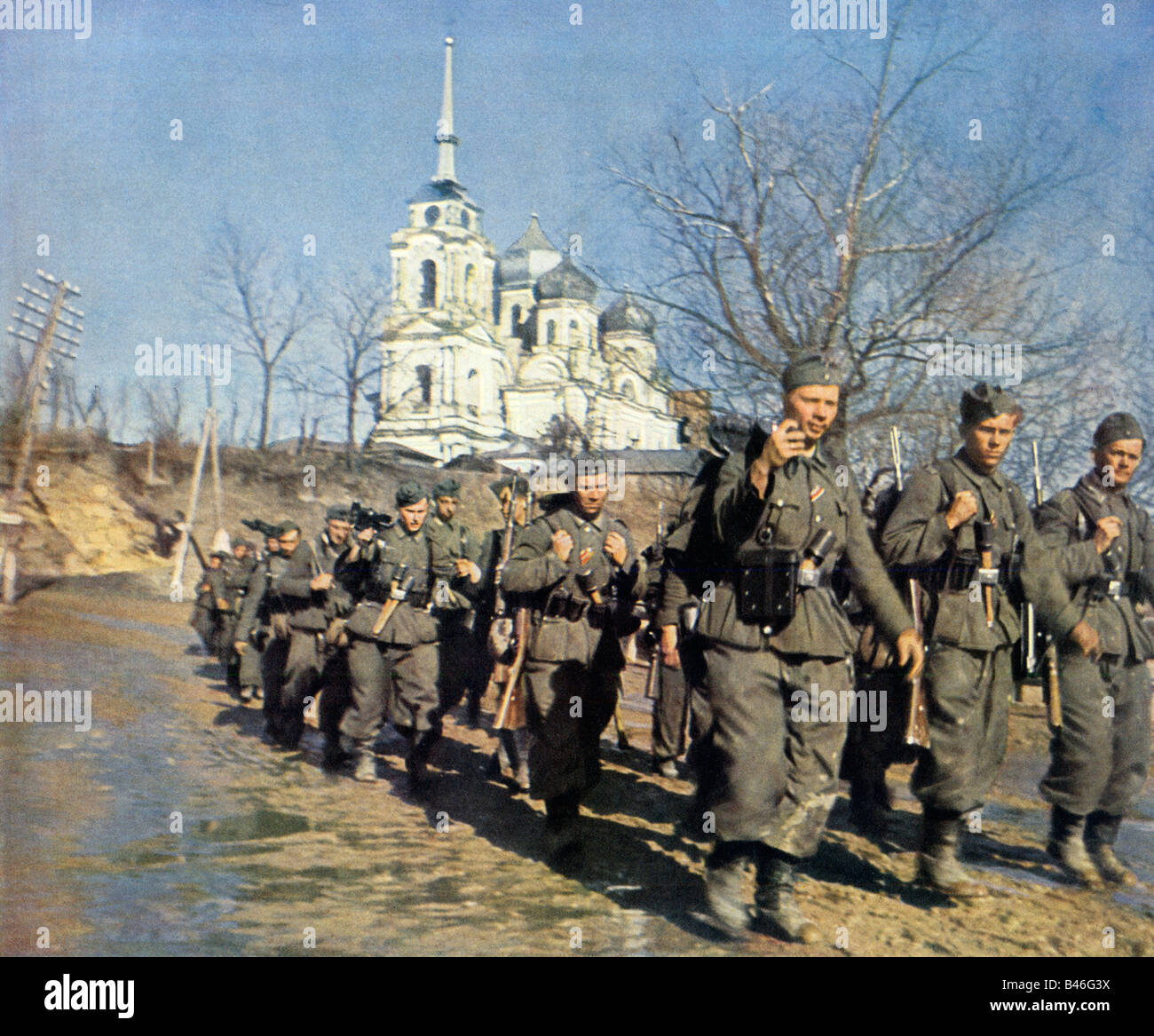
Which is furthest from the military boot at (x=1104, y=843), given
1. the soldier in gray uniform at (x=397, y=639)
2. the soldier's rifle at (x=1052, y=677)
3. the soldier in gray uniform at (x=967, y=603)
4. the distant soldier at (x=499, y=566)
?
the soldier in gray uniform at (x=397, y=639)

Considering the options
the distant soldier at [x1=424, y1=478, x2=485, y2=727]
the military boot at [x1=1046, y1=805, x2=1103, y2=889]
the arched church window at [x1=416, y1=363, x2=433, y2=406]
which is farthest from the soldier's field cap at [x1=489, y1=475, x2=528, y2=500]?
the military boot at [x1=1046, y1=805, x2=1103, y2=889]

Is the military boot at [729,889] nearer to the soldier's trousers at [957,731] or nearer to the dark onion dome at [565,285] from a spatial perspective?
the soldier's trousers at [957,731]

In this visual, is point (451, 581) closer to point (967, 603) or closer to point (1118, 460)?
point (967, 603)

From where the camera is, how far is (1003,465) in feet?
20.3

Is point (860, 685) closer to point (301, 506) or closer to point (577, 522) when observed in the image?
point (577, 522)

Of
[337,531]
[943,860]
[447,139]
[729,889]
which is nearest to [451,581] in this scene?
[337,531]

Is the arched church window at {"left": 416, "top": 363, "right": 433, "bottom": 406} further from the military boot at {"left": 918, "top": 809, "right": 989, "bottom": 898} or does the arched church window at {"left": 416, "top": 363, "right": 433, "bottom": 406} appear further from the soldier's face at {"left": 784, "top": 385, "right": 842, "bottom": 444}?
the military boot at {"left": 918, "top": 809, "right": 989, "bottom": 898}

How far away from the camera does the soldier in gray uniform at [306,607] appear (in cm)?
776

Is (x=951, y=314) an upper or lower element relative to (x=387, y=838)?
upper

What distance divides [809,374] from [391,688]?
11.8 ft

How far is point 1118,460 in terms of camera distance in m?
5.39

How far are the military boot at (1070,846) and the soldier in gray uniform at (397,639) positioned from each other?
3.33m
